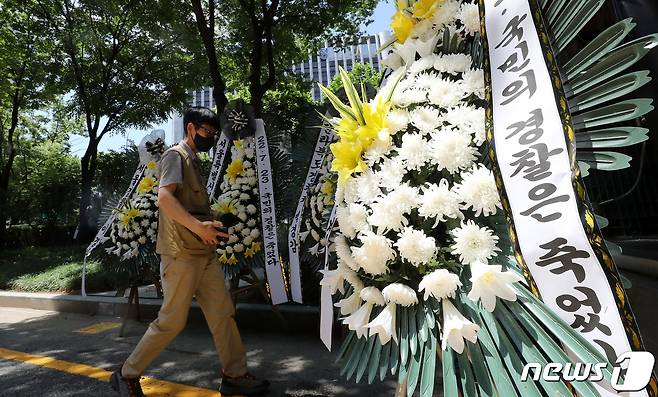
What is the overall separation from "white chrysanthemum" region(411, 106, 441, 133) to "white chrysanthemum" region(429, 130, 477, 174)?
8 centimetres

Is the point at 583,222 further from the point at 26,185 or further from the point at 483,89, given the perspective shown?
the point at 26,185

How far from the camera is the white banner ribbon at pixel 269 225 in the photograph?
4.06 metres

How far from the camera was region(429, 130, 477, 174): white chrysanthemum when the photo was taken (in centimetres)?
146

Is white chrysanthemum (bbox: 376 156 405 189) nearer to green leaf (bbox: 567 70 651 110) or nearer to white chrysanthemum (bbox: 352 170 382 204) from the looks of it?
white chrysanthemum (bbox: 352 170 382 204)

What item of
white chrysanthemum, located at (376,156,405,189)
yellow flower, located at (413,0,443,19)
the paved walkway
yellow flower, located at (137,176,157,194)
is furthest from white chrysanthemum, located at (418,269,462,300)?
yellow flower, located at (137,176,157,194)

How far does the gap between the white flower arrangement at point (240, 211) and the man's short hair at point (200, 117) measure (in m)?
1.24

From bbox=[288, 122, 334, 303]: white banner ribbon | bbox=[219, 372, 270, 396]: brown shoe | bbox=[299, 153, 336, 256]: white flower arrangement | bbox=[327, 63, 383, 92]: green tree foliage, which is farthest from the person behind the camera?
bbox=[288, 122, 334, 303]: white banner ribbon

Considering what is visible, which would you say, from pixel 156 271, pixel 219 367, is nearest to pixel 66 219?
pixel 156 271

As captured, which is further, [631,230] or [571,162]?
[631,230]

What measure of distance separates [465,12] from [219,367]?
128 inches

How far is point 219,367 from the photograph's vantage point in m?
3.70

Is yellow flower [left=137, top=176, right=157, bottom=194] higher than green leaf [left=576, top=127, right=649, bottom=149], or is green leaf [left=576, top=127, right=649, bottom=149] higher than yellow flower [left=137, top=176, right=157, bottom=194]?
yellow flower [left=137, top=176, right=157, bottom=194]

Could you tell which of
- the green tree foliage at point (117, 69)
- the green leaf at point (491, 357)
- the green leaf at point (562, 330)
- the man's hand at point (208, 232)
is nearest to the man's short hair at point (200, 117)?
the man's hand at point (208, 232)

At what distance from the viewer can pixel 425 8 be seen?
1788 mm
